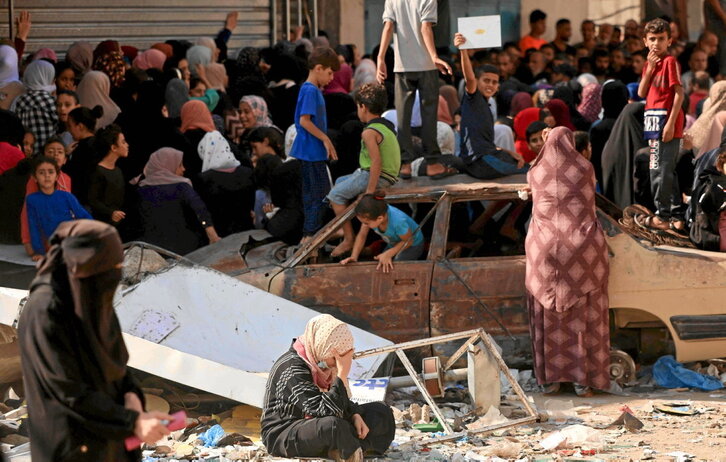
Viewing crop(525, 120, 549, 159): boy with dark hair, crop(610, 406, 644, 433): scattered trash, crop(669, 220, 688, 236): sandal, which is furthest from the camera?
crop(525, 120, 549, 159): boy with dark hair

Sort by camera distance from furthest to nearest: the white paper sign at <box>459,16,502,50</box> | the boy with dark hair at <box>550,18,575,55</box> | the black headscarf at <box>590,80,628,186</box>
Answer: the boy with dark hair at <box>550,18,575,55</box> → the black headscarf at <box>590,80,628,186</box> → the white paper sign at <box>459,16,502,50</box>

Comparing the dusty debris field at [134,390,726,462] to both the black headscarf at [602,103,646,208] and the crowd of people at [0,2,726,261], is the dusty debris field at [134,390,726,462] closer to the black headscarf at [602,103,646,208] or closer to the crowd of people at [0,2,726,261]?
the crowd of people at [0,2,726,261]

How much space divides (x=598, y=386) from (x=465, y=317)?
0.98 m

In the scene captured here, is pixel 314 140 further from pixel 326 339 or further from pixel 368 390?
pixel 326 339

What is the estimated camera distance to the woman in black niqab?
4.81 meters

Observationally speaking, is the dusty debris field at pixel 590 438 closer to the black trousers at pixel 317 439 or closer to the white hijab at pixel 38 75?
the black trousers at pixel 317 439

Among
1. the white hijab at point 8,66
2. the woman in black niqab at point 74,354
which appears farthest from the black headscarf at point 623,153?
the woman in black niqab at point 74,354

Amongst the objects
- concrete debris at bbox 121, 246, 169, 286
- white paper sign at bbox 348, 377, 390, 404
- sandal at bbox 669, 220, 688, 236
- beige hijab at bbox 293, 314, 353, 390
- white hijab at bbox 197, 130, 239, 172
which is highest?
white hijab at bbox 197, 130, 239, 172

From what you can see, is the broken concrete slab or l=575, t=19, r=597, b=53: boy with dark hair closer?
the broken concrete slab

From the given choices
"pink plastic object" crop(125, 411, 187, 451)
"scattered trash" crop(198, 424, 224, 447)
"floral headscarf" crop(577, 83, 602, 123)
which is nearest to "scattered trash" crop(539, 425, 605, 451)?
"scattered trash" crop(198, 424, 224, 447)

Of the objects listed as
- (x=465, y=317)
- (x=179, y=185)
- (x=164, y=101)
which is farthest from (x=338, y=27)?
(x=465, y=317)

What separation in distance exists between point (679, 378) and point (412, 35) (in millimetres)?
3385

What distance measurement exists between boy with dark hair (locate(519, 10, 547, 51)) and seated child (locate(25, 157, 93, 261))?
35.2ft

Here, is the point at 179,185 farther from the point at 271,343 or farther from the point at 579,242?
the point at 579,242
